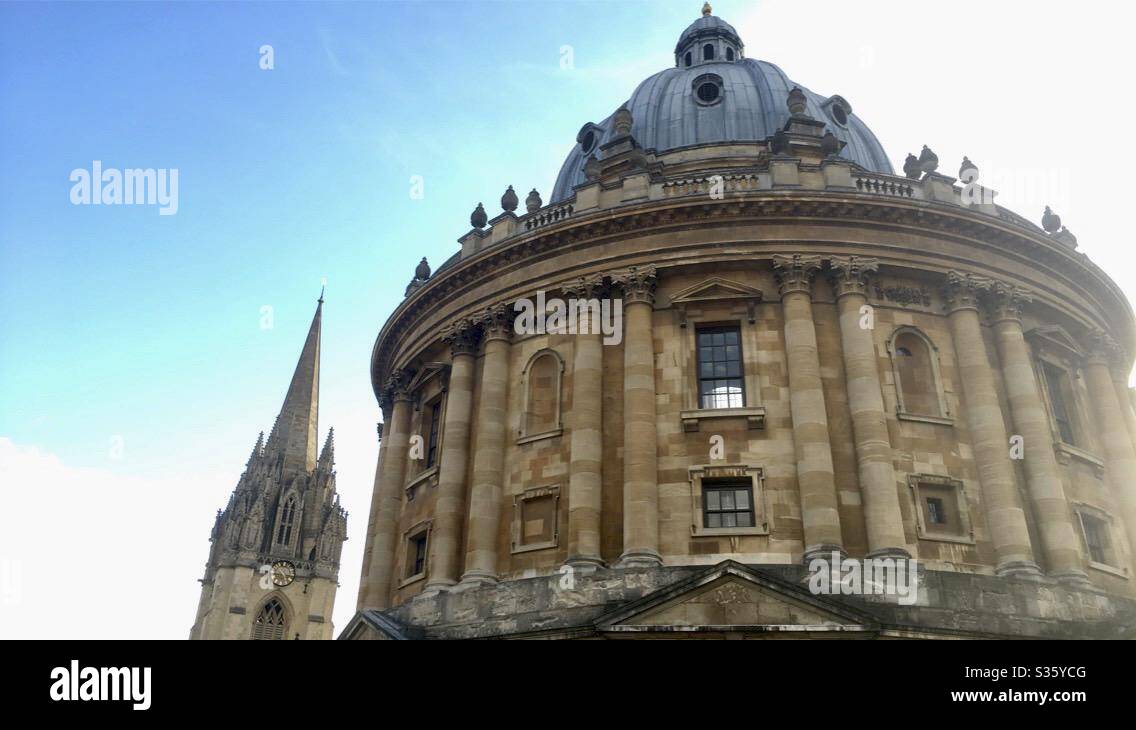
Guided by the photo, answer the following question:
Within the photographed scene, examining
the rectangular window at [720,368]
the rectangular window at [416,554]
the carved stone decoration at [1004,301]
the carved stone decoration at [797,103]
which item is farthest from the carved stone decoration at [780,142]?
the rectangular window at [416,554]

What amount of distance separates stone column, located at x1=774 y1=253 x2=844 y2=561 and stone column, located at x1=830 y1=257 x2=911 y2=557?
30.2 inches

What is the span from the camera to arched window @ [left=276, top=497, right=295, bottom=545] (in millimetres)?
87250

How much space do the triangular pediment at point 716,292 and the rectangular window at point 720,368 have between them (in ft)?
3.06

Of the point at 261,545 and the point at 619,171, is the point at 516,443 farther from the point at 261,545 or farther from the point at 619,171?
the point at 261,545

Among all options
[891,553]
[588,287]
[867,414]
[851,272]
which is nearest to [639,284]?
[588,287]

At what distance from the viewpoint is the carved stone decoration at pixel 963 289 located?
86.4ft

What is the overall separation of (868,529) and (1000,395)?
6619 mm

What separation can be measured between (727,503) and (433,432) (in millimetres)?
11706

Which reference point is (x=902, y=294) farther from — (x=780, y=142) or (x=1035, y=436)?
(x=780, y=142)

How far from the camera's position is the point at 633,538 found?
22859 mm

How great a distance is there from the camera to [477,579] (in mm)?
24500

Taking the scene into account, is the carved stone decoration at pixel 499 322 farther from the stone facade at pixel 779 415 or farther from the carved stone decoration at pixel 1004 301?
the carved stone decoration at pixel 1004 301
